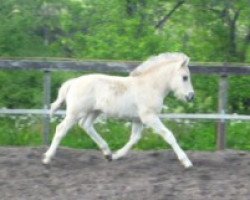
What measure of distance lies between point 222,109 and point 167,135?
210 cm

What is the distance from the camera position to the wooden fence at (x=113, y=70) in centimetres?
Answer: 1024

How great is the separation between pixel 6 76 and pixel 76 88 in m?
3.19

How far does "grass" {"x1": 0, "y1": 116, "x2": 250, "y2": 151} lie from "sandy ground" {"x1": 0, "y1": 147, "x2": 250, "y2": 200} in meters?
1.01

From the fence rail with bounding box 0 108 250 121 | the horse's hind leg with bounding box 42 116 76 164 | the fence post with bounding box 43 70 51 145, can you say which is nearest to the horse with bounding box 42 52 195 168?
the horse's hind leg with bounding box 42 116 76 164

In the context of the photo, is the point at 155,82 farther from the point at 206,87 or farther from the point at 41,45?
the point at 41,45

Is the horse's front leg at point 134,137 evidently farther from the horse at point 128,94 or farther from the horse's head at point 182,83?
the horse's head at point 182,83

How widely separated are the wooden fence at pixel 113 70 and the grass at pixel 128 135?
332 mm

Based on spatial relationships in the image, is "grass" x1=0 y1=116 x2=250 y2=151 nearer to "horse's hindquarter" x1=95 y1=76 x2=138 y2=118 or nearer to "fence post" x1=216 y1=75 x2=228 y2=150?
"fence post" x1=216 y1=75 x2=228 y2=150

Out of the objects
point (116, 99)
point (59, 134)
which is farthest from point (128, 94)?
point (59, 134)

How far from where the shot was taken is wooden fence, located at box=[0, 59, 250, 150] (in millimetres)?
10242

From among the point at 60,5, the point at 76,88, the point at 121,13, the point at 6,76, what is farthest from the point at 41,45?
the point at 76,88

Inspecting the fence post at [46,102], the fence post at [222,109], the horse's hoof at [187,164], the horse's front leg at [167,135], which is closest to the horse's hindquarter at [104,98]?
the horse's front leg at [167,135]

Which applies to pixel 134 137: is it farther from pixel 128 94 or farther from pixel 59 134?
pixel 59 134

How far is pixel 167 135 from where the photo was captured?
8430mm
